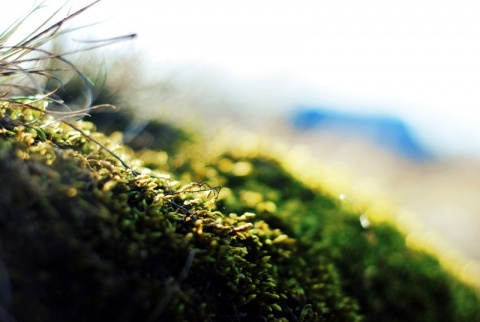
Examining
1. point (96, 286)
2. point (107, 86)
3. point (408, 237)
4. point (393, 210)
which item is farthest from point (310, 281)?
point (107, 86)

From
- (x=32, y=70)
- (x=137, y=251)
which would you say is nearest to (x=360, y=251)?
(x=137, y=251)

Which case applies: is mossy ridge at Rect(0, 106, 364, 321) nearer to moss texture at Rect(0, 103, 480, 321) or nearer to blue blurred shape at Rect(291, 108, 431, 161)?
moss texture at Rect(0, 103, 480, 321)

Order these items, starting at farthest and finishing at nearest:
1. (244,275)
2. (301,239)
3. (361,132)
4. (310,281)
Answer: (361,132)
(301,239)
(310,281)
(244,275)

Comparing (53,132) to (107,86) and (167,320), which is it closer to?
(167,320)

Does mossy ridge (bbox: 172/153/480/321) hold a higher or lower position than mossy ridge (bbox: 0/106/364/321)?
higher

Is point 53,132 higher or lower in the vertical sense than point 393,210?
lower

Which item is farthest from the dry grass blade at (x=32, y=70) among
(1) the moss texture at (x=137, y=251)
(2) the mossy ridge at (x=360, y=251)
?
(2) the mossy ridge at (x=360, y=251)

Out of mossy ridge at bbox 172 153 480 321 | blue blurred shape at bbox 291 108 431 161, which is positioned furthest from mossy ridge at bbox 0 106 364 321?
blue blurred shape at bbox 291 108 431 161

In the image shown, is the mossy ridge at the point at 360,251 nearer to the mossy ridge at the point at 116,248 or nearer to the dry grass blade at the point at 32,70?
the mossy ridge at the point at 116,248
